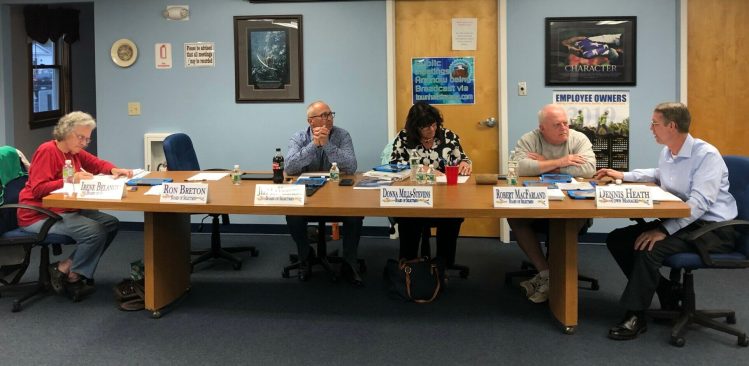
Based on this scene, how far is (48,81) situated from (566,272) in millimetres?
6414

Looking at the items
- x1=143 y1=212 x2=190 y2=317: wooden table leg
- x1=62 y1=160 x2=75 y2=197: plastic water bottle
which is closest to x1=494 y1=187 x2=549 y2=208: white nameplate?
x1=143 y1=212 x2=190 y2=317: wooden table leg

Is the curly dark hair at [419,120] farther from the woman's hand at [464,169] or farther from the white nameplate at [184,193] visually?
the white nameplate at [184,193]

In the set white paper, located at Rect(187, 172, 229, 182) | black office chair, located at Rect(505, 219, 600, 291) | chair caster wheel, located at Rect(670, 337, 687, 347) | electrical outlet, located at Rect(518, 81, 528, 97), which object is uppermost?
electrical outlet, located at Rect(518, 81, 528, 97)

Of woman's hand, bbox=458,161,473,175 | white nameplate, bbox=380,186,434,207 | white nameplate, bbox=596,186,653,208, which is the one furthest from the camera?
woman's hand, bbox=458,161,473,175

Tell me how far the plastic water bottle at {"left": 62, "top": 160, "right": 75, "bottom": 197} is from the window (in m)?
3.70

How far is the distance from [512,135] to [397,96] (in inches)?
37.0

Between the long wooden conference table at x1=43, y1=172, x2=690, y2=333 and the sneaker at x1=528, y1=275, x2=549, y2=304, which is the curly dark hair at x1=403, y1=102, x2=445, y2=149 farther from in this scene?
the sneaker at x1=528, y1=275, x2=549, y2=304

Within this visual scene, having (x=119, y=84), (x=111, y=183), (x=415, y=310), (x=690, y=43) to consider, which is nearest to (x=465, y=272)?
(x=415, y=310)

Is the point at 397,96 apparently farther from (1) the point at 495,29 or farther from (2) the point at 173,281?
(2) the point at 173,281

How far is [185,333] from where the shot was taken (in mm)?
3375

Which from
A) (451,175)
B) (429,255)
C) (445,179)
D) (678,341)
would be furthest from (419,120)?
(678,341)

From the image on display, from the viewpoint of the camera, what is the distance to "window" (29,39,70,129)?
7141mm

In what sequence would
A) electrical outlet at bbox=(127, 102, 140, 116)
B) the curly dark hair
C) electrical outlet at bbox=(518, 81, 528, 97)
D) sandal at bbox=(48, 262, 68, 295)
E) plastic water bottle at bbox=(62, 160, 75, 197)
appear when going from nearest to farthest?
plastic water bottle at bbox=(62, 160, 75, 197), sandal at bbox=(48, 262, 68, 295), the curly dark hair, electrical outlet at bbox=(518, 81, 528, 97), electrical outlet at bbox=(127, 102, 140, 116)

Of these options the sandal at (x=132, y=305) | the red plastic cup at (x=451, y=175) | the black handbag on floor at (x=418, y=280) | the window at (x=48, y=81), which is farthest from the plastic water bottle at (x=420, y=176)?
the window at (x=48, y=81)
